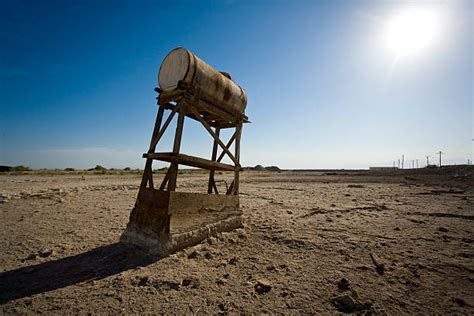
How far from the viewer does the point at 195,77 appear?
4668 millimetres

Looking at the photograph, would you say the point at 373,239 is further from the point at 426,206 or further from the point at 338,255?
the point at 426,206

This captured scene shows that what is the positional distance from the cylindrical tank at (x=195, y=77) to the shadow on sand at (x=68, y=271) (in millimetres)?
3452

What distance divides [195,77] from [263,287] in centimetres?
409

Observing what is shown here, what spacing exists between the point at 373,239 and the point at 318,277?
7.15ft

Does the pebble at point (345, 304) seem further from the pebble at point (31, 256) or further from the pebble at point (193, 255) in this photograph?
the pebble at point (31, 256)

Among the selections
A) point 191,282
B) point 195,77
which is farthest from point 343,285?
point 195,77

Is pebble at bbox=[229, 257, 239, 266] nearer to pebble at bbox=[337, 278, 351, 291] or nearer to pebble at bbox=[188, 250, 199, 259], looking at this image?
pebble at bbox=[188, 250, 199, 259]

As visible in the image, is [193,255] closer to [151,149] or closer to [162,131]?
[151,149]

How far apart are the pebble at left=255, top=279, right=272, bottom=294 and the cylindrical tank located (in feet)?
12.7

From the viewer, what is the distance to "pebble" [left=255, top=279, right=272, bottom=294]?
2.99 metres

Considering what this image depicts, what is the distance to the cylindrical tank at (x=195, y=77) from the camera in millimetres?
4570

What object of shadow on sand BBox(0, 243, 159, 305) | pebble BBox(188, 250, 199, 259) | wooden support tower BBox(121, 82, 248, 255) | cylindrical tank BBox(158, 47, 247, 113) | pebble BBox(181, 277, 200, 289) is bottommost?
shadow on sand BBox(0, 243, 159, 305)

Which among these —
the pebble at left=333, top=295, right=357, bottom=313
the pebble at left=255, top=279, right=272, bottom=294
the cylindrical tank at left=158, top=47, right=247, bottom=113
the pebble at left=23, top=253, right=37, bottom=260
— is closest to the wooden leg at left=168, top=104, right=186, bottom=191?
the cylindrical tank at left=158, top=47, right=247, bottom=113

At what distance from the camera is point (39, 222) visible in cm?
602
